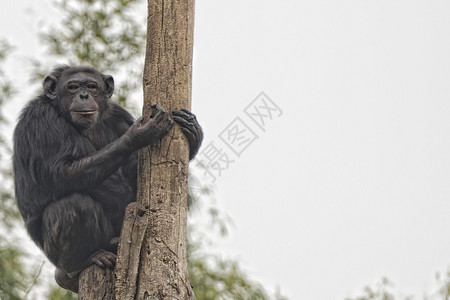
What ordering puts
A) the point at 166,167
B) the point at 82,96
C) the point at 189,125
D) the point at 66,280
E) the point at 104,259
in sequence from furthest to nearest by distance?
the point at 82,96
the point at 66,280
the point at 104,259
the point at 189,125
the point at 166,167

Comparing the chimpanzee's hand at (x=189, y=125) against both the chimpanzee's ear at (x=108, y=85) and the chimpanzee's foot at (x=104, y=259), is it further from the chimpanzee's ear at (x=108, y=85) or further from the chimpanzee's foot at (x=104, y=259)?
the chimpanzee's ear at (x=108, y=85)

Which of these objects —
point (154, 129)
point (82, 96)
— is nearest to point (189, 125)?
point (154, 129)

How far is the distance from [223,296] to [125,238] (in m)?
4.89

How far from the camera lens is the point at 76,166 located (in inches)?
231

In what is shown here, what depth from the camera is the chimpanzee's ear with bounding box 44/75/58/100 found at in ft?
21.1

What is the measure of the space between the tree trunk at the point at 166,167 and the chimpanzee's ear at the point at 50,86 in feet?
4.07

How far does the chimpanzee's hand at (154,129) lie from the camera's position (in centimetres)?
537

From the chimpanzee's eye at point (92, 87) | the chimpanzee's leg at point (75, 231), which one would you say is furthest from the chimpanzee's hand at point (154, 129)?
the chimpanzee's eye at point (92, 87)

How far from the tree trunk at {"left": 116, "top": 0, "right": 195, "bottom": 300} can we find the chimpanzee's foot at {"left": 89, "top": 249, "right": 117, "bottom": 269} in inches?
18.4

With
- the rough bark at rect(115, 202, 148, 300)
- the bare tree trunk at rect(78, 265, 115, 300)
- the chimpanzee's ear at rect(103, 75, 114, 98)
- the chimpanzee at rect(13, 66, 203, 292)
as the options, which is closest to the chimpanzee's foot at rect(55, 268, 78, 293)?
the chimpanzee at rect(13, 66, 203, 292)

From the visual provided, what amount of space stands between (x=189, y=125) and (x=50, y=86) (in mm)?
1625

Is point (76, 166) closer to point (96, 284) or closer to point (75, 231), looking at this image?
point (75, 231)

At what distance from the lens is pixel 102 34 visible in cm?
1107

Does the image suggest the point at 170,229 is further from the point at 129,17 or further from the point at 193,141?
the point at 129,17
